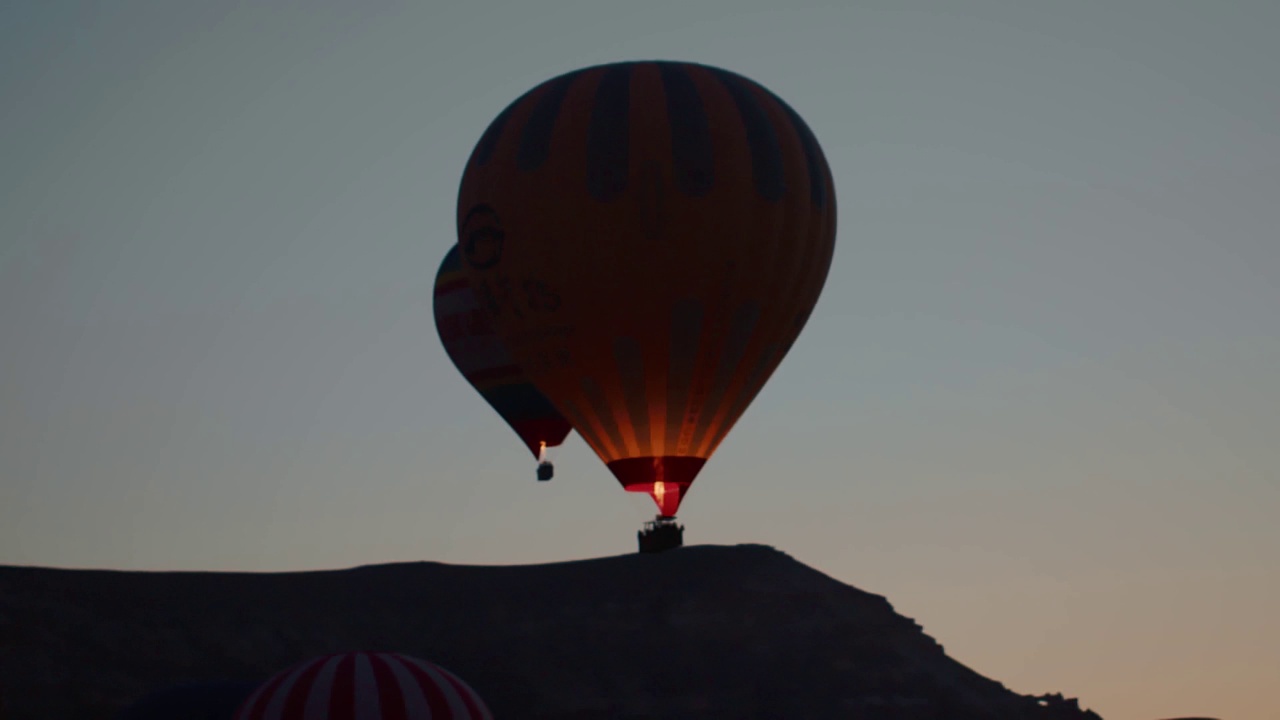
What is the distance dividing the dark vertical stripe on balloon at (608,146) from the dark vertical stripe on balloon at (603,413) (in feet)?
13.1

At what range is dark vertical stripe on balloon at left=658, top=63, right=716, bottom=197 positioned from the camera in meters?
38.5

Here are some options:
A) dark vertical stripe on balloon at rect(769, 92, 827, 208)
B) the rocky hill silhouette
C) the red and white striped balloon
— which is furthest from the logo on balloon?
the red and white striped balloon

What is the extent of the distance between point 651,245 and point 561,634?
11.4m

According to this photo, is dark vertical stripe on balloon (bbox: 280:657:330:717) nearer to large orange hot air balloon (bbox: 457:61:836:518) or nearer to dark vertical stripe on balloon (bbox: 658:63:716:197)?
large orange hot air balloon (bbox: 457:61:836:518)

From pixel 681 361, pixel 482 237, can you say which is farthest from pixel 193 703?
pixel 482 237

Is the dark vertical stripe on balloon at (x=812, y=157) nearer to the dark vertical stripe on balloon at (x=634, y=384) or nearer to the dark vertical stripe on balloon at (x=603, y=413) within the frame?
the dark vertical stripe on balloon at (x=634, y=384)

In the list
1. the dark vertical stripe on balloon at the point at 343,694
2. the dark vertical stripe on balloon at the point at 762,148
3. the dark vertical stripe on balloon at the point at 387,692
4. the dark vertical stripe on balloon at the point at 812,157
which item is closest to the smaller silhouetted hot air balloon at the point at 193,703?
the dark vertical stripe on balloon at the point at 343,694

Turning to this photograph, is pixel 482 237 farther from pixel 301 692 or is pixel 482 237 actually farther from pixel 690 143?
pixel 301 692

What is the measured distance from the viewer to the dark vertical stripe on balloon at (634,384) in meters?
39.2

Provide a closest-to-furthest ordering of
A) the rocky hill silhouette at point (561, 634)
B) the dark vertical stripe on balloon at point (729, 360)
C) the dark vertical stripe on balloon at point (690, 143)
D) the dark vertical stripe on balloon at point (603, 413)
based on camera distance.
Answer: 1. the dark vertical stripe on balloon at point (690, 143)
2. the dark vertical stripe on balloon at point (729, 360)
3. the dark vertical stripe on balloon at point (603, 413)
4. the rocky hill silhouette at point (561, 634)

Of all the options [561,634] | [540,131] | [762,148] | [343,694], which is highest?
[540,131]

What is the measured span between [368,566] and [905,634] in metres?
13.1

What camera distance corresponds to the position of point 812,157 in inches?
1596

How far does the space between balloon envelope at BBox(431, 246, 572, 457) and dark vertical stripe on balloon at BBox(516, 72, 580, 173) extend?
10129mm
